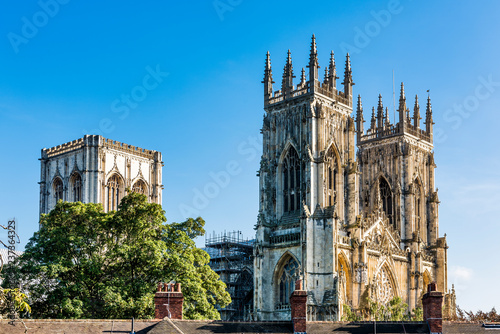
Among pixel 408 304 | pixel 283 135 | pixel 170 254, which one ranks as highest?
pixel 283 135

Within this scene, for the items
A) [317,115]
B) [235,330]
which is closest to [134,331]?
[235,330]

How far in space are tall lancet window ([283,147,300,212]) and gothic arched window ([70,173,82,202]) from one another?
2331cm

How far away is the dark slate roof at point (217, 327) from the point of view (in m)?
28.8

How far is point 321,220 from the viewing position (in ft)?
224

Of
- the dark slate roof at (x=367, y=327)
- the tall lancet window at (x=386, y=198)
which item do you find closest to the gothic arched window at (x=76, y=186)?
the tall lancet window at (x=386, y=198)

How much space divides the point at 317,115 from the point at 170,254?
29523 mm

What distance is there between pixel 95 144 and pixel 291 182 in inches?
901

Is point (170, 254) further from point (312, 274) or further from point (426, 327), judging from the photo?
point (312, 274)

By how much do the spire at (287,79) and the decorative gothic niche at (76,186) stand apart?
2420 centimetres

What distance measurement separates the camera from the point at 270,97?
7588 cm

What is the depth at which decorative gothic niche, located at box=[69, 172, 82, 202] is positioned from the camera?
82.9 m

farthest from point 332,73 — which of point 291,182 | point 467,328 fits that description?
point 467,328

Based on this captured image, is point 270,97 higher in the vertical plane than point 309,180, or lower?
higher

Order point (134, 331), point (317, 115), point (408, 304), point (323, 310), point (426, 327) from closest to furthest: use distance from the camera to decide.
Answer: point (134, 331), point (426, 327), point (323, 310), point (317, 115), point (408, 304)
